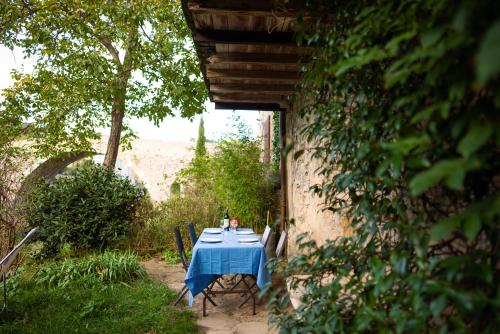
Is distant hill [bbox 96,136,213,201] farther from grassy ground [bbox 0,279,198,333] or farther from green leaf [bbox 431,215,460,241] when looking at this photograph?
green leaf [bbox 431,215,460,241]

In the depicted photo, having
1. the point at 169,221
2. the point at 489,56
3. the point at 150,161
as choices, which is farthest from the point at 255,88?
the point at 150,161

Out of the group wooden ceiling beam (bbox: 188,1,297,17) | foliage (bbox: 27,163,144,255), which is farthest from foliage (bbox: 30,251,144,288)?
wooden ceiling beam (bbox: 188,1,297,17)

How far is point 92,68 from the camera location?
707 cm

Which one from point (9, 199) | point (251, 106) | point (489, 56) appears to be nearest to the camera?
point (489, 56)

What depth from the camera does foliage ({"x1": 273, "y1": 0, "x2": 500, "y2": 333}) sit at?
0.73m

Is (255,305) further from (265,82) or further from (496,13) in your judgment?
(496,13)

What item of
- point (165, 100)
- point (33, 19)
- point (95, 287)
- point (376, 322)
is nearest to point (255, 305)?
point (95, 287)

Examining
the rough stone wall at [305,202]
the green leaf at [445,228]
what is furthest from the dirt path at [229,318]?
the green leaf at [445,228]

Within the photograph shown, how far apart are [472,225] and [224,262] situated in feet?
11.2

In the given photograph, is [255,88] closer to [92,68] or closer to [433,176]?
[92,68]

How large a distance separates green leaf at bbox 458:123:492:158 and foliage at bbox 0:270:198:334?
127 inches

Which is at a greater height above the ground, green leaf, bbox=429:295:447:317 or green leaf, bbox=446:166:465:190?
green leaf, bbox=446:166:465:190

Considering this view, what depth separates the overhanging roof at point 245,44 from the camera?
2469 millimetres

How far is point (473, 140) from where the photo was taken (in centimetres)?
71
